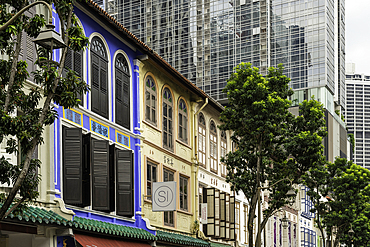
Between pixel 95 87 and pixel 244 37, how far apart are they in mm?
84804

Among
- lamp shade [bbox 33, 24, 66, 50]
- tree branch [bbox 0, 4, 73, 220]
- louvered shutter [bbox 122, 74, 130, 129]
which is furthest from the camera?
louvered shutter [bbox 122, 74, 130, 129]

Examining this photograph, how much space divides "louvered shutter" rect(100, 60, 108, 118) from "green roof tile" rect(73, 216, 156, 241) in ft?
12.2

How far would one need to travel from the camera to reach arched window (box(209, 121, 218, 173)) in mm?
32344

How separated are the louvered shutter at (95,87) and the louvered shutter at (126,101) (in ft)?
7.17

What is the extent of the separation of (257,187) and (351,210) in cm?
1957

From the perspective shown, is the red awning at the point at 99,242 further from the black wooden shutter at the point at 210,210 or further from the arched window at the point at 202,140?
the arched window at the point at 202,140

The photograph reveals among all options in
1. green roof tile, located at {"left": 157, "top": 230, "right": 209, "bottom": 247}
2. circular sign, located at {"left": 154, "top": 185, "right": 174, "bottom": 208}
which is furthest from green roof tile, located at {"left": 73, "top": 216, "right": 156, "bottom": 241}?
circular sign, located at {"left": 154, "top": 185, "right": 174, "bottom": 208}

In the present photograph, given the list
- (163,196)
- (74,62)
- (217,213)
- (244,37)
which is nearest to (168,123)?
(163,196)

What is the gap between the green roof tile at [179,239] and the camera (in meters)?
23.6

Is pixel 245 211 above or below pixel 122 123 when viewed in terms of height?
below

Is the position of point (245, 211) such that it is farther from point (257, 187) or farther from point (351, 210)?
point (257, 187)

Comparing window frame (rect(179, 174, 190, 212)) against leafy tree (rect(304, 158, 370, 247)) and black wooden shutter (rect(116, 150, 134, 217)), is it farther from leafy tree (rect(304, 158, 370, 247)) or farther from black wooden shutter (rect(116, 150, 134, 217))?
leafy tree (rect(304, 158, 370, 247))

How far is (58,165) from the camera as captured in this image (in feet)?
57.1

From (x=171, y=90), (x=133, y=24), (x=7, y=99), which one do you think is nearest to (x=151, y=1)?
(x=133, y=24)
